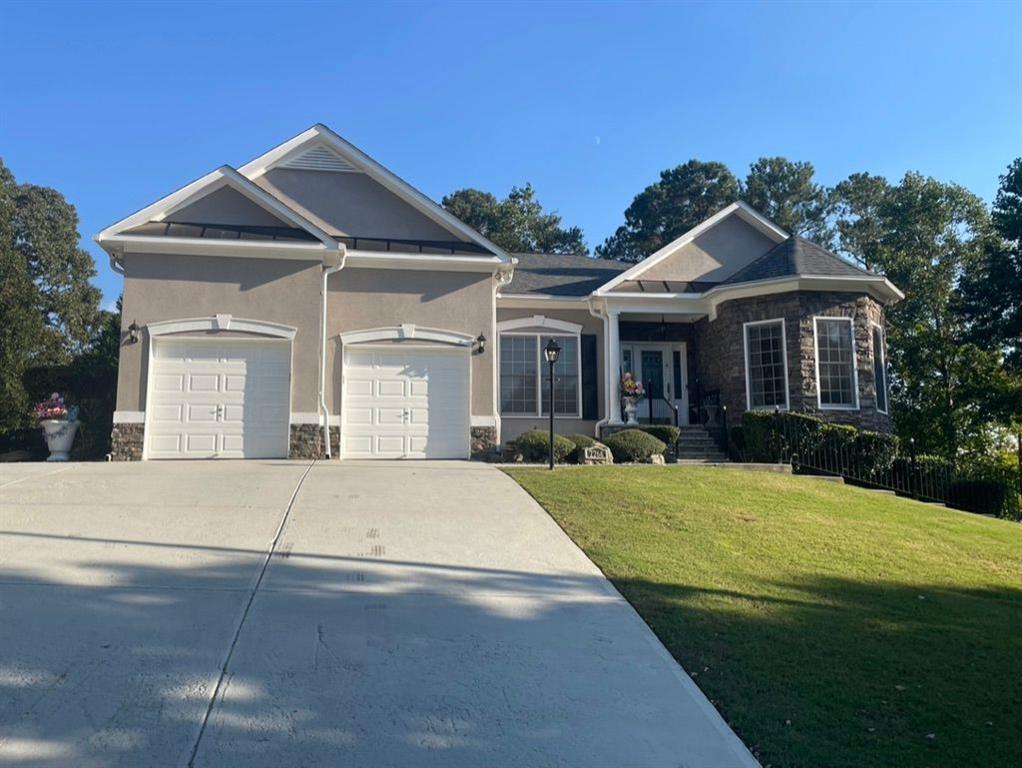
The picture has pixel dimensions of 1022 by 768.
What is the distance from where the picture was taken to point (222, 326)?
14172 mm

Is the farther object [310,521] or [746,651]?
[310,521]

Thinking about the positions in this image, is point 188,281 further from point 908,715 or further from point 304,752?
point 908,715

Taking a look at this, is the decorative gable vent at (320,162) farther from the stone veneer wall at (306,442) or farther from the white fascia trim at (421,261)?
the stone veneer wall at (306,442)

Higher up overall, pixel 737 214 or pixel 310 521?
pixel 737 214

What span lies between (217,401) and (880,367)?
14261 millimetres

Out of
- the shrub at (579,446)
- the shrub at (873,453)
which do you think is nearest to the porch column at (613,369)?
the shrub at (579,446)

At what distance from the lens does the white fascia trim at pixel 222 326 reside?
553 inches

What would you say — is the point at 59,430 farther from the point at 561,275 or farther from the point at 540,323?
the point at 561,275

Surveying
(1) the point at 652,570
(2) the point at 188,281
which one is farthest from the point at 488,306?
(1) the point at 652,570

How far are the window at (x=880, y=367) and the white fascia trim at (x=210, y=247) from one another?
12224mm

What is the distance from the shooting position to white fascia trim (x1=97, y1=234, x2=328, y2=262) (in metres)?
14.0

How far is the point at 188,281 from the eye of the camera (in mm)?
14289

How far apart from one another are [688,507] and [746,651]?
4.53 metres

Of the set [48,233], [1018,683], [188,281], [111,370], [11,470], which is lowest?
[1018,683]
